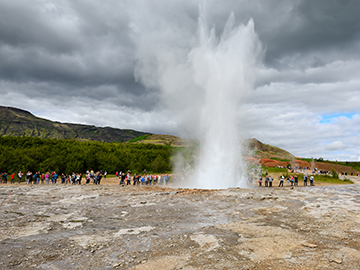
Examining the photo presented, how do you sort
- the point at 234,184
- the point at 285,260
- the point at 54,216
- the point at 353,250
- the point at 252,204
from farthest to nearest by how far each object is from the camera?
the point at 234,184 → the point at 252,204 → the point at 54,216 → the point at 353,250 → the point at 285,260

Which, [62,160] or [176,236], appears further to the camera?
[62,160]

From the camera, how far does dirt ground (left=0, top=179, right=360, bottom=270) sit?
255 inches

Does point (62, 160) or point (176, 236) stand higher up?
point (62, 160)

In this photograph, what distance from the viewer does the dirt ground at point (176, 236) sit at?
21.2 ft

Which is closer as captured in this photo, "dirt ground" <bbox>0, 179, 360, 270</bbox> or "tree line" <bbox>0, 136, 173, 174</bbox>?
"dirt ground" <bbox>0, 179, 360, 270</bbox>

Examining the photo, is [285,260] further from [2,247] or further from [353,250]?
[2,247]

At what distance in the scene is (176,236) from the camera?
29.1ft

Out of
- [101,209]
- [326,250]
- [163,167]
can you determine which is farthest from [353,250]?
[163,167]

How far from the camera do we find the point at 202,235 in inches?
353

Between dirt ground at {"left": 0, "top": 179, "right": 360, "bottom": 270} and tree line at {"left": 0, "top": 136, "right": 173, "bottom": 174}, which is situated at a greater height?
tree line at {"left": 0, "top": 136, "right": 173, "bottom": 174}

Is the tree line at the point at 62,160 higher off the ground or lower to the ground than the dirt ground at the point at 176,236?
higher

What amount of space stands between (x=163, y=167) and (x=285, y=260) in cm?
4987

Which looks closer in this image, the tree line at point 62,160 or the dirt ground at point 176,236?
the dirt ground at point 176,236

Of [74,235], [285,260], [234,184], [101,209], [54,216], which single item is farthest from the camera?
[234,184]
